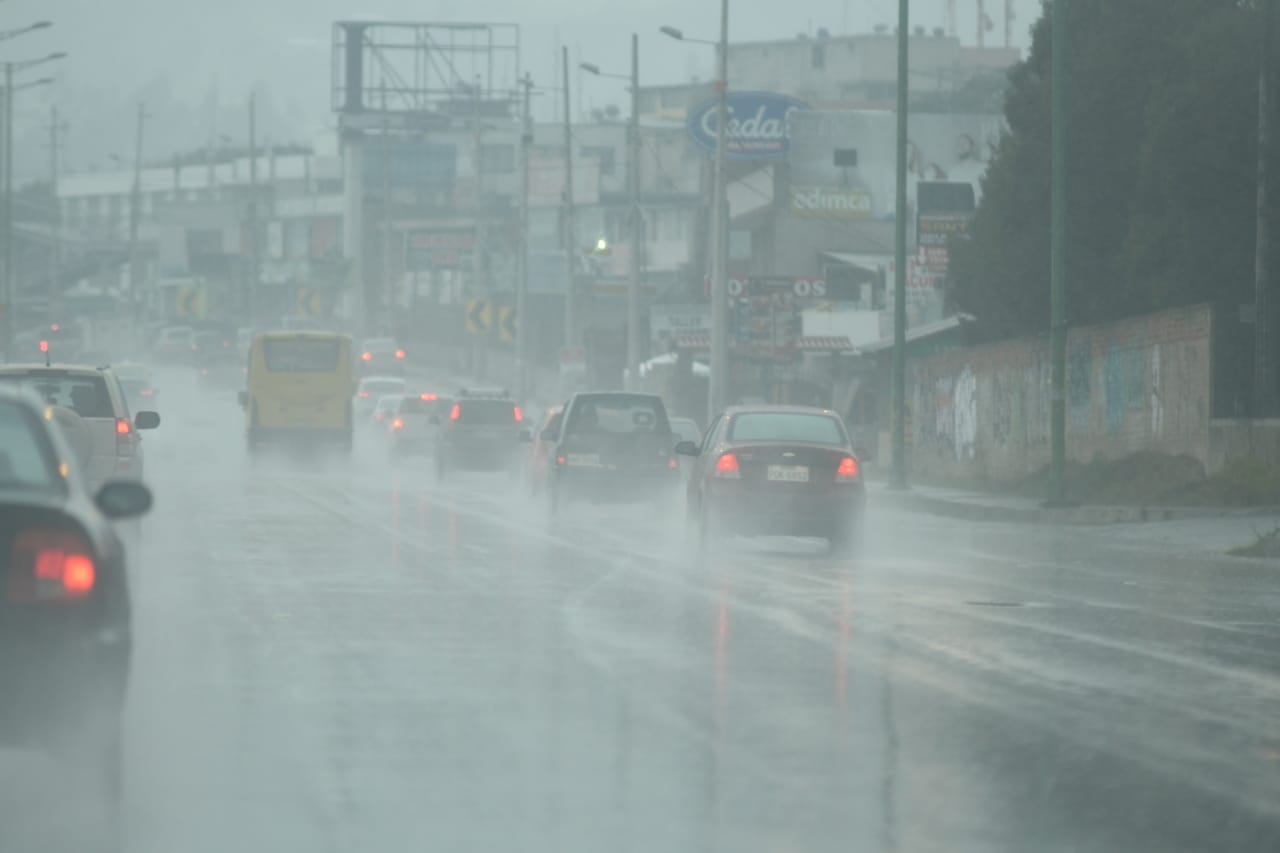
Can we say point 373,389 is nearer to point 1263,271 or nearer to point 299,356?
point 299,356

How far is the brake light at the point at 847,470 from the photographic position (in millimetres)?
25859

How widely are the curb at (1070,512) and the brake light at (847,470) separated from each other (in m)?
7.21

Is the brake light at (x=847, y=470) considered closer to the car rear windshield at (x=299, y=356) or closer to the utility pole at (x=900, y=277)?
→ the utility pole at (x=900, y=277)

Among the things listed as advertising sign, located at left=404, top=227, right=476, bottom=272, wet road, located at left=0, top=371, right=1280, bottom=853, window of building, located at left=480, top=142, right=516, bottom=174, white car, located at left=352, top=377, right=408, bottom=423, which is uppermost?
window of building, located at left=480, top=142, right=516, bottom=174

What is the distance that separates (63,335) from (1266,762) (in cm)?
10927

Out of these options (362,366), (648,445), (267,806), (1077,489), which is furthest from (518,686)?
(362,366)

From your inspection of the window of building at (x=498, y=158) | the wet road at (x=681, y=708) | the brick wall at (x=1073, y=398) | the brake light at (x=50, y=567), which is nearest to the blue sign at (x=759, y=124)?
the brick wall at (x=1073, y=398)

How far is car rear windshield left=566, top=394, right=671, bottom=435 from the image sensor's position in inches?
1346

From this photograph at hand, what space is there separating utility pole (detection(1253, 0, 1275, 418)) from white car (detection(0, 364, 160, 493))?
15.0 meters

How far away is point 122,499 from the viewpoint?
406 inches

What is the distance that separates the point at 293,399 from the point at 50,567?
46267mm

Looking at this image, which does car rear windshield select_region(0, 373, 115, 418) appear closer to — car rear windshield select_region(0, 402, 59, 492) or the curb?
the curb

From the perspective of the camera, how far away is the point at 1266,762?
35.2 ft

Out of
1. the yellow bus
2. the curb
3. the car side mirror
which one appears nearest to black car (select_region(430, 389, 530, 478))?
the yellow bus
